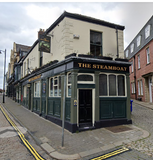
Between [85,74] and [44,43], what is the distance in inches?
174

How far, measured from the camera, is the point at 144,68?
19.4 meters

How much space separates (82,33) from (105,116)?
553 cm

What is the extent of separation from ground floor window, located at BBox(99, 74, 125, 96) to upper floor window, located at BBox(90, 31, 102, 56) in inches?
76.0

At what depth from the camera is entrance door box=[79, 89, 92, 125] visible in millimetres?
8090

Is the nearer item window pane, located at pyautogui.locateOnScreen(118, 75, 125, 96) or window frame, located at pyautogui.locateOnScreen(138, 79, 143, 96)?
window pane, located at pyautogui.locateOnScreen(118, 75, 125, 96)

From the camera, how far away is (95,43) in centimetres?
Result: 970

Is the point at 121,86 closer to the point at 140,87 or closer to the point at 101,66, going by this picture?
the point at 101,66

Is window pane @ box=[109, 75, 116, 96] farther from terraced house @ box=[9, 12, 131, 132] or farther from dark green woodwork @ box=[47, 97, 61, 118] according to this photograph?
dark green woodwork @ box=[47, 97, 61, 118]

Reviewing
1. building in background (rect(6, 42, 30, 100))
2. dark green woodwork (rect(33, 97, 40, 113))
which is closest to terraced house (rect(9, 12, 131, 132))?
dark green woodwork (rect(33, 97, 40, 113))

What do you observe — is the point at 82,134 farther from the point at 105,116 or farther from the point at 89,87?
the point at 89,87

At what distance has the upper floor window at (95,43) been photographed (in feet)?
31.5

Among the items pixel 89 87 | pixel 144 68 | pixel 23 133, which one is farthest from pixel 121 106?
pixel 144 68

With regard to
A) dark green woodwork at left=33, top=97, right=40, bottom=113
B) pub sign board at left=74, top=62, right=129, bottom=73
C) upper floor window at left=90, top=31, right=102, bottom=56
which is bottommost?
dark green woodwork at left=33, top=97, right=40, bottom=113

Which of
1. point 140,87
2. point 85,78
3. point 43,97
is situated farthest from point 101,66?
point 140,87
